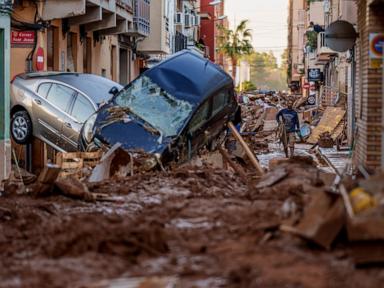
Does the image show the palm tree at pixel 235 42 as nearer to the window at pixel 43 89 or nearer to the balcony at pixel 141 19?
the balcony at pixel 141 19

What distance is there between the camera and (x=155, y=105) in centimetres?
1992

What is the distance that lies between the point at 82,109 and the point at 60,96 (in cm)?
63

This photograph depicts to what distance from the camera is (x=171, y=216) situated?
1170 cm

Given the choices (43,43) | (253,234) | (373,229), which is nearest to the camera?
(373,229)

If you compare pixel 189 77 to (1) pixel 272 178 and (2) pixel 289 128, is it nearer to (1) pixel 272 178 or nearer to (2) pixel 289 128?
(1) pixel 272 178

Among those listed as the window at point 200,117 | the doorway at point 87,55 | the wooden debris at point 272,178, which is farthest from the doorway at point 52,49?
the wooden debris at point 272,178

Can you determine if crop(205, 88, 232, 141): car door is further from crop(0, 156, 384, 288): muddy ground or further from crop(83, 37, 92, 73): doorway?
crop(83, 37, 92, 73): doorway

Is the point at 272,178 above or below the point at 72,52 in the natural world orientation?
below

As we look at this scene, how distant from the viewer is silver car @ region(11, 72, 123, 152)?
22.7 metres

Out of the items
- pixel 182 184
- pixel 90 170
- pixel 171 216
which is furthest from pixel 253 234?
pixel 90 170

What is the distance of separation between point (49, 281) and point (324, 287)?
214 cm

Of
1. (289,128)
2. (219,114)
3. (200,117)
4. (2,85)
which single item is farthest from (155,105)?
(289,128)

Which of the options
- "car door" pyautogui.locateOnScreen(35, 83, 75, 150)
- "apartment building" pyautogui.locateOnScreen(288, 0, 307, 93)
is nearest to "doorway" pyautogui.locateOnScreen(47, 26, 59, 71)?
"car door" pyautogui.locateOnScreen(35, 83, 75, 150)

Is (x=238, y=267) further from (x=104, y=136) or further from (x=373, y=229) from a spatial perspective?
(x=104, y=136)
